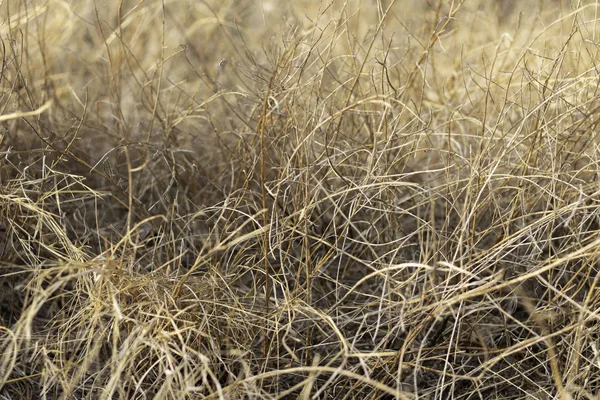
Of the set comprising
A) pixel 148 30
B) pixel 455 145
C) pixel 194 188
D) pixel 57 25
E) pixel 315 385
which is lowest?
pixel 315 385

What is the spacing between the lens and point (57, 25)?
275 centimetres

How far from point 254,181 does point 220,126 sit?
42 centimetres

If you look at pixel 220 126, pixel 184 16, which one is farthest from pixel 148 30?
pixel 220 126

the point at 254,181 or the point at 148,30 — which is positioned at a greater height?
the point at 148,30

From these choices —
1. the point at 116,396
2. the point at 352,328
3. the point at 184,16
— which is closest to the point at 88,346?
the point at 116,396

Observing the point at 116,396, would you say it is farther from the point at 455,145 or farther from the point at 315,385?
the point at 455,145

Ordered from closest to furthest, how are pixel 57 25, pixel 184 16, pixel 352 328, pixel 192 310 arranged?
pixel 192 310, pixel 352 328, pixel 57 25, pixel 184 16

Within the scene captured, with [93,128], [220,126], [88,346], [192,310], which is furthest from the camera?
[220,126]

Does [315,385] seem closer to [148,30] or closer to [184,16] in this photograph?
[148,30]

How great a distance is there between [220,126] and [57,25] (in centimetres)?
100

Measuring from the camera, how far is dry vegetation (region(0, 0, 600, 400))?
140cm

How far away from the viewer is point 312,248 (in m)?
1.79

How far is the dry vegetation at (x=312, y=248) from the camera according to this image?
1.40 meters

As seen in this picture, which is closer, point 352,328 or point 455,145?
point 352,328
